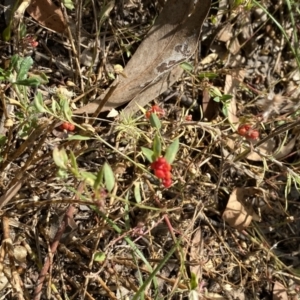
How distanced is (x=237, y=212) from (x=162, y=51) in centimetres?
61

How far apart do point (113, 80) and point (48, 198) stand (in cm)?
44

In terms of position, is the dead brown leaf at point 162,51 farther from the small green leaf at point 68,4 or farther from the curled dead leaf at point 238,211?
the curled dead leaf at point 238,211

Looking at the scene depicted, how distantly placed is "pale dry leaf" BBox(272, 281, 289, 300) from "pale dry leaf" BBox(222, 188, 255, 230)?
24cm

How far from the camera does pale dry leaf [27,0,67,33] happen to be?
1689mm

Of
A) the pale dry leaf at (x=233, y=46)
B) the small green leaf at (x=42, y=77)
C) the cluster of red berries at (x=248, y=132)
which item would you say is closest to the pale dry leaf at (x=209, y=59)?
the pale dry leaf at (x=233, y=46)

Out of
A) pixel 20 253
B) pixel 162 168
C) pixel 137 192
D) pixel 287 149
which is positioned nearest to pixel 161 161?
pixel 162 168

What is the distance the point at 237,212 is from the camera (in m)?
1.86

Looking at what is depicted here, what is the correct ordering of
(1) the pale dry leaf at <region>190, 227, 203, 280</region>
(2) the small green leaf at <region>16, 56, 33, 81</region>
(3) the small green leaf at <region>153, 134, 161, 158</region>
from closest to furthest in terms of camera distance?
1. (3) the small green leaf at <region>153, 134, 161, 158</region>
2. (2) the small green leaf at <region>16, 56, 33, 81</region>
3. (1) the pale dry leaf at <region>190, 227, 203, 280</region>

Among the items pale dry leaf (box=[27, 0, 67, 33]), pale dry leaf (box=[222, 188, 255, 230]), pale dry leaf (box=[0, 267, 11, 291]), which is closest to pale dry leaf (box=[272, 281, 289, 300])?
pale dry leaf (box=[222, 188, 255, 230])

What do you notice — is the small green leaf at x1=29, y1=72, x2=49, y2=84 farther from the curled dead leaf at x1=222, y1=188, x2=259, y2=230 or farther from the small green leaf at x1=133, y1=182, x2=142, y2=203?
the curled dead leaf at x1=222, y1=188, x2=259, y2=230

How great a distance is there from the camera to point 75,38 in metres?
1.75

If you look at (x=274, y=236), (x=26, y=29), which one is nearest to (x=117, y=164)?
(x=26, y=29)

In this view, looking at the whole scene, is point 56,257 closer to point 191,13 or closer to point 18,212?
point 18,212

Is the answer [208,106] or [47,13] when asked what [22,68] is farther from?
[208,106]
